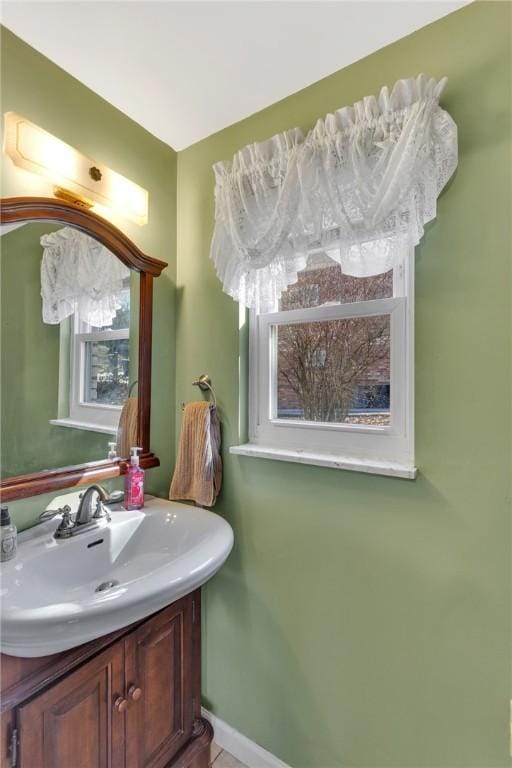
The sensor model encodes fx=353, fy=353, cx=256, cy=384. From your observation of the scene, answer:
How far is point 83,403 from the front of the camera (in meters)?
1.17

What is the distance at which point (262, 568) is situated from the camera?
4.14 ft

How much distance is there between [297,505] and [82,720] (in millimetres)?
762

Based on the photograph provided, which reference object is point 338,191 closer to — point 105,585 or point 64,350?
point 64,350

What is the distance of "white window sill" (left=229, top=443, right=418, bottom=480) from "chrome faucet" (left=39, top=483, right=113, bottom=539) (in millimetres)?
460

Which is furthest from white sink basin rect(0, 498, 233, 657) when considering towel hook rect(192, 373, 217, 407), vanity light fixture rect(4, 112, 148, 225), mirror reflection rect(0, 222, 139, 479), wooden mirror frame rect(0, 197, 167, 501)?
vanity light fixture rect(4, 112, 148, 225)

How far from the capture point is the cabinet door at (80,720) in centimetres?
76

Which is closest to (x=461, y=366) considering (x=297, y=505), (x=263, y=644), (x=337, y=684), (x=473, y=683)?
(x=297, y=505)

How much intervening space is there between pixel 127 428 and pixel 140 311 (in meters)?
0.45

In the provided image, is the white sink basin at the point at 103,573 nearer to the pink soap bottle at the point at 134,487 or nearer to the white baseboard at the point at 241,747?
the pink soap bottle at the point at 134,487

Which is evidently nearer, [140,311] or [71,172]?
[71,172]

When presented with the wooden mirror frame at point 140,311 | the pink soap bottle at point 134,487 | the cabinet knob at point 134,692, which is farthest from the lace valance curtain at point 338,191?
the cabinet knob at point 134,692

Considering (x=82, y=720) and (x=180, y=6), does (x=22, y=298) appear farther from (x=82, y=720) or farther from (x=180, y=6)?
(x=82, y=720)

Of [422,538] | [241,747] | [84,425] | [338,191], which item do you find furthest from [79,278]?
[241,747]

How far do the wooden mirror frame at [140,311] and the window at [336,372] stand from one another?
1.33 ft
